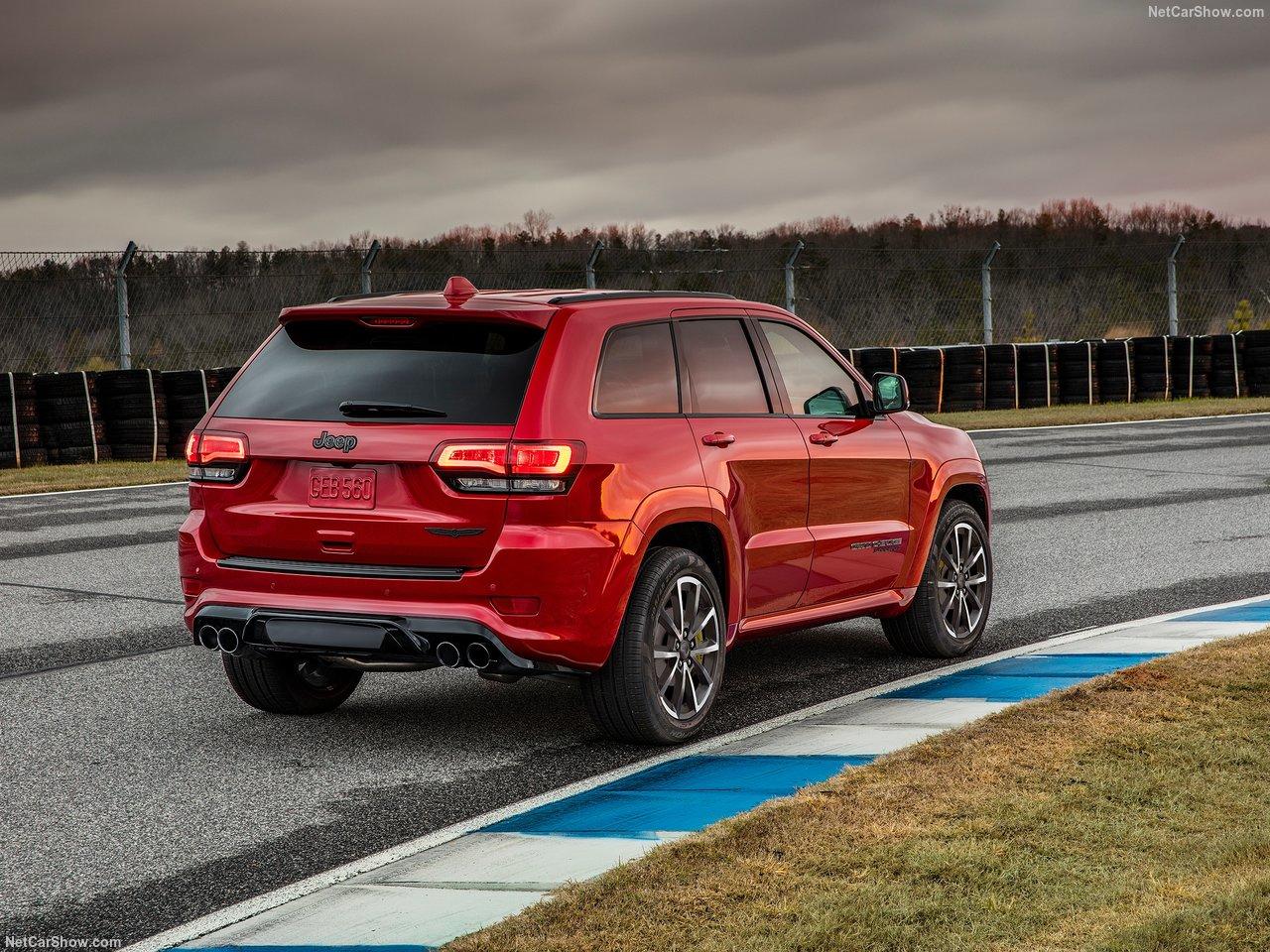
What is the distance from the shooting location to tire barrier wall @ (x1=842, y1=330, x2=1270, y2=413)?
27.0m

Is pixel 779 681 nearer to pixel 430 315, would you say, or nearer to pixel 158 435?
pixel 430 315

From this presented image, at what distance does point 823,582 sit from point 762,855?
2674 mm

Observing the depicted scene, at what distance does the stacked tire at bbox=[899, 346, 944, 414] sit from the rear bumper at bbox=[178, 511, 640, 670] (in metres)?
21.3

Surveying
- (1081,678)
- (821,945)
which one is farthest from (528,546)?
(1081,678)

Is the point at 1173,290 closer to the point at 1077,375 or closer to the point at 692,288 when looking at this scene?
the point at 1077,375

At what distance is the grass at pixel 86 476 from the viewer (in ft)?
58.7

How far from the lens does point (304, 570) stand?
19.7 ft

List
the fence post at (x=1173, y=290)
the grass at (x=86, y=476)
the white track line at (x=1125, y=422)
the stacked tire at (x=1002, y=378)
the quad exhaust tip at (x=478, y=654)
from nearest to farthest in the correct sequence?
the quad exhaust tip at (x=478, y=654) → the grass at (x=86, y=476) → the white track line at (x=1125, y=422) → the stacked tire at (x=1002, y=378) → the fence post at (x=1173, y=290)

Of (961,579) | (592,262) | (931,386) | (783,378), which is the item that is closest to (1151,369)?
(931,386)

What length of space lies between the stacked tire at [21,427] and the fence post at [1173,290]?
77.3 ft

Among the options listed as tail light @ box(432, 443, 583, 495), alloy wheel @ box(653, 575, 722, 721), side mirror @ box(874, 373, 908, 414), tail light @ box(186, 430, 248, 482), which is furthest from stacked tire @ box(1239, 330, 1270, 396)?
tail light @ box(186, 430, 248, 482)

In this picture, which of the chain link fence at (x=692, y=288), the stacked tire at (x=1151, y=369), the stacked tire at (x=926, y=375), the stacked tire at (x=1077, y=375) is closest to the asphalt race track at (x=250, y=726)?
the chain link fence at (x=692, y=288)

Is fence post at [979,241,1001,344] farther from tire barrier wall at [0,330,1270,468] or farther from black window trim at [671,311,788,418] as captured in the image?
black window trim at [671,311,788,418]

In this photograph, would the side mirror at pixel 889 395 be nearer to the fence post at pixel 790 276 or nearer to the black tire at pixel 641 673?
the black tire at pixel 641 673
